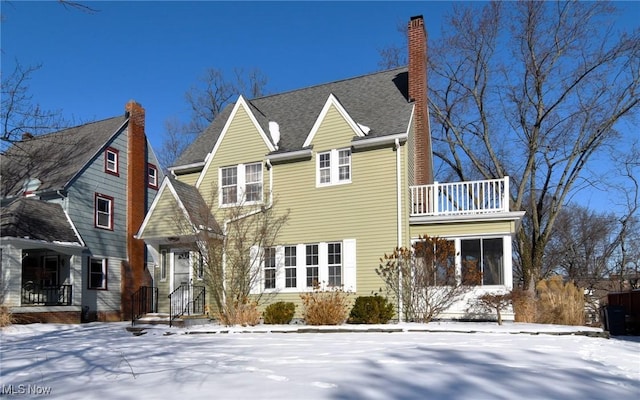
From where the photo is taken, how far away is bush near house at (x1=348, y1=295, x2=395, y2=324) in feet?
53.0

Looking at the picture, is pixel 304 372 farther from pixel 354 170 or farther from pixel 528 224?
pixel 528 224

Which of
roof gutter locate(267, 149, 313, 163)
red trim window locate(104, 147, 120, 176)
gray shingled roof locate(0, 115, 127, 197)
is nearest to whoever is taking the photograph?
roof gutter locate(267, 149, 313, 163)

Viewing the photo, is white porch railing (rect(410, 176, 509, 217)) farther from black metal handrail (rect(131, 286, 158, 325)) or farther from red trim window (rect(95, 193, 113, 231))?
red trim window (rect(95, 193, 113, 231))

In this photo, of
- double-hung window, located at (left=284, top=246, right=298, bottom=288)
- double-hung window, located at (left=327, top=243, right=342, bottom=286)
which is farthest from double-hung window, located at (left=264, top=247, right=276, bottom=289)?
double-hung window, located at (left=327, top=243, right=342, bottom=286)

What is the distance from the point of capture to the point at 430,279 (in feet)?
53.0

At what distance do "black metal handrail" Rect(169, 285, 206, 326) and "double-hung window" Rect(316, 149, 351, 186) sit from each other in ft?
19.2

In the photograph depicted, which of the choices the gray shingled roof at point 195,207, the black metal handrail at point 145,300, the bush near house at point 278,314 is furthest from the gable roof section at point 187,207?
the bush near house at point 278,314

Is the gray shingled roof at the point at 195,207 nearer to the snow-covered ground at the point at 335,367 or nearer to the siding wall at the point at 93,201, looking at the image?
the snow-covered ground at the point at 335,367

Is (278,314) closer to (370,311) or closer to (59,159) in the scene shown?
(370,311)

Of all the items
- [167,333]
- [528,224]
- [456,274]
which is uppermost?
[528,224]

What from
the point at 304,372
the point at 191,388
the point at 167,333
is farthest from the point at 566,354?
the point at 167,333

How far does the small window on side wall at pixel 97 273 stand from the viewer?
23344 mm

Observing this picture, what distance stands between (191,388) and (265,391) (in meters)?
1.04

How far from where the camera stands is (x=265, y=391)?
6566 mm
